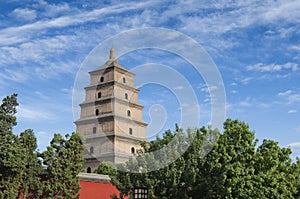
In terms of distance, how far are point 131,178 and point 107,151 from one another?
2156 cm

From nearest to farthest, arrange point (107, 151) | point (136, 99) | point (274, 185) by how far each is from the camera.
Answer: point (274, 185)
point (107, 151)
point (136, 99)

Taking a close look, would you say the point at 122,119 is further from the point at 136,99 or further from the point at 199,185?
the point at 199,185

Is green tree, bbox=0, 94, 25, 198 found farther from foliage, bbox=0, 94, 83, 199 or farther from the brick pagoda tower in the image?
the brick pagoda tower

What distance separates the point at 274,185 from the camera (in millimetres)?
18391

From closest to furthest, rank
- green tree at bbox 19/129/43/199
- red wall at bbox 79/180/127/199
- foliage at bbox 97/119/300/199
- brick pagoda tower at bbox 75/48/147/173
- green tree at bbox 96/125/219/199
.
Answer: foliage at bbox 97/119/300/199, green tree at bbox 96/125/219/199, green tree at bbox 19/129/43/199, red wall at bbox 79/180/127/199, brick pagoda tower at bbox 75/48/147/173

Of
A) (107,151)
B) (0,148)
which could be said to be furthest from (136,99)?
(0,148)

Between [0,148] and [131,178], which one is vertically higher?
[0,148]

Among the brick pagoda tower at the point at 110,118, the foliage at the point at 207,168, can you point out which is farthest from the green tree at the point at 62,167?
the brick pagoda tower at the point at 110,118

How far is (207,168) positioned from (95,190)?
7.13 meters

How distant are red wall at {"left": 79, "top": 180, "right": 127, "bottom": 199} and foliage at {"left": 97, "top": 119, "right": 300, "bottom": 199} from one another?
2881 mm

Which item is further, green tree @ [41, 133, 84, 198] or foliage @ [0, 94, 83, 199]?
green tree @ [41, 133, 84, 198]

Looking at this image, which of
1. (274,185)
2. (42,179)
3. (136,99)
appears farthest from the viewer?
(136,99)

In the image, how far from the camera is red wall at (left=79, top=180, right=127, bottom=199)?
21.2 m

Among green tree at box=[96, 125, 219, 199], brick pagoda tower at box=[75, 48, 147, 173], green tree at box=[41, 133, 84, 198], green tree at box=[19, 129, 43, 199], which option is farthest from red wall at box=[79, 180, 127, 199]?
brick pagoda tower at box=[75, 48, 147, 173]
